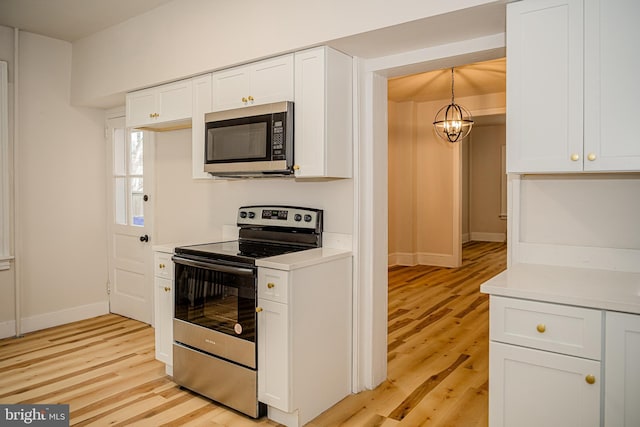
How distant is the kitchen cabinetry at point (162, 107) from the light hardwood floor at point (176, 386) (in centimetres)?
180

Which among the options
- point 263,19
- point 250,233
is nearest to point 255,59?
point 263,19

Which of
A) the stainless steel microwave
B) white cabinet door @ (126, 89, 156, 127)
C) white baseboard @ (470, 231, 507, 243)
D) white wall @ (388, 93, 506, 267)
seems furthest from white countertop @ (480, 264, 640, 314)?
white baseboard @ (470, 231, 507, 243)

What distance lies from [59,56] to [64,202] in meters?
1.36

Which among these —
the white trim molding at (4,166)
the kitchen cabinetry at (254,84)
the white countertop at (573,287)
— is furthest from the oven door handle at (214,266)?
the white trim molding at (4,166)

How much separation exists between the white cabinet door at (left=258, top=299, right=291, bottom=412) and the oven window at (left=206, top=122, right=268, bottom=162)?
0.91m

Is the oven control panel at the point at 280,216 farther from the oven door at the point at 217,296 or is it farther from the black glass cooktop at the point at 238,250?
the oven door at the point at 217,296

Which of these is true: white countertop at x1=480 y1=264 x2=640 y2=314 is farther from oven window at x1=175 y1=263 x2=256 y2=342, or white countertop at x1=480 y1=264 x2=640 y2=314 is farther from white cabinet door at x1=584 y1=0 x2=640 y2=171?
oven window at x1=175 y1=263 x2=256 y2=342

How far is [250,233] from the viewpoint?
10.5ft

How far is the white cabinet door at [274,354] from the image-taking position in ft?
7.70

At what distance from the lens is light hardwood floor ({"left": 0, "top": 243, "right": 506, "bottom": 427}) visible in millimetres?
2529

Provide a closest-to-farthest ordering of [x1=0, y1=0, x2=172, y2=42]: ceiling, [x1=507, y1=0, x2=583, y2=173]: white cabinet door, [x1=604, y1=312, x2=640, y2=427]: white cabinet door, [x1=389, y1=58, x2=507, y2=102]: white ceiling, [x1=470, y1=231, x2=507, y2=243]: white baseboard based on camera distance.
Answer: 1. [x1=604, y1=312, x2=640, y2=427]: white cabinet door
2. [x1=507, y1=0, x2=583, y2=173]: white cabinet door
3. [x1=0, y1=0, x2=172, y2=42]: ceiling
4. [x1=389, y1=58, x2=507, y2=102]: white ceiling
5. [x1=470, y1=231, x2=507, y2=243]: white baseboard

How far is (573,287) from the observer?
1.79 m

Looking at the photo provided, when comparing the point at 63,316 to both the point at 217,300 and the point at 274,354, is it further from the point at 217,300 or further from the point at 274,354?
the point at 274,354

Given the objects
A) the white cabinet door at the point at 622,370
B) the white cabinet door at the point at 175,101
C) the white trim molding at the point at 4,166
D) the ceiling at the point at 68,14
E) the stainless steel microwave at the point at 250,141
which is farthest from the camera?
the white trim molding at the point at 4,166
